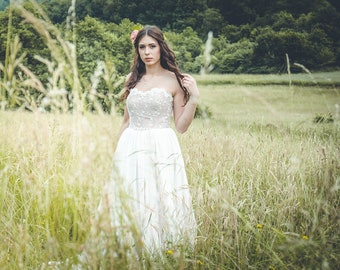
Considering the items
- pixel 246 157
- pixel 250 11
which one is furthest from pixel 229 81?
pixel 246 157

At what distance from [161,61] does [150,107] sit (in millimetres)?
508

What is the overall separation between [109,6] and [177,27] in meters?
6.22

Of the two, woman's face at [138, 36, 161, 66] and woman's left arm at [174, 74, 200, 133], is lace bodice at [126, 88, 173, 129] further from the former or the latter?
woman's face at [138, 36, 161, 66]

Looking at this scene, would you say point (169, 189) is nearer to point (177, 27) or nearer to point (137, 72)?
point (137, 72)

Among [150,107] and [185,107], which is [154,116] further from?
[185,107]

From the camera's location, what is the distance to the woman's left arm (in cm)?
272

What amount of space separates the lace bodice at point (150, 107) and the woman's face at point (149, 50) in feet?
0.88

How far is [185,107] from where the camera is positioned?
2.97 meters

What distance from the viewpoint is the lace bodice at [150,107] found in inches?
117

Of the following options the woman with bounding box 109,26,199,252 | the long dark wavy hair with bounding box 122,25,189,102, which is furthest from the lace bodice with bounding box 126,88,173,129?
the long dark wavy hair with bounding box 122,25,189,102

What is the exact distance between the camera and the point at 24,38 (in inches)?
993

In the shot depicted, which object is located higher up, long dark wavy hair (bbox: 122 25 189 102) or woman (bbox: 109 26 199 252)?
long dark wavy hair (bbox: 122 25 189 102)

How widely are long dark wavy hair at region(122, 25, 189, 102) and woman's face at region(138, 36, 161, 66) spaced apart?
0.04m

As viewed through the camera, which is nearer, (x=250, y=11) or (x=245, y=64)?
(x=245, y=64)
